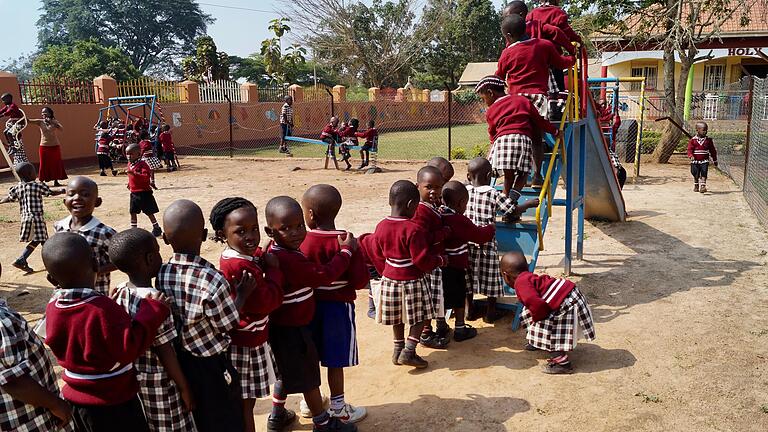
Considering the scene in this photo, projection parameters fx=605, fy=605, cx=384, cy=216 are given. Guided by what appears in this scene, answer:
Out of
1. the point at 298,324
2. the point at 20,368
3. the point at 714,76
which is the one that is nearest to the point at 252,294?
the point at 298,324

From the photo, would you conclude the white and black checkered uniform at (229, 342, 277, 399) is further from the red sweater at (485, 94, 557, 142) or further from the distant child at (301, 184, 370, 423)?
the red sweater at (485, 94, 557, 142)

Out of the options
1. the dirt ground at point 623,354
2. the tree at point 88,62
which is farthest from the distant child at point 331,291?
the tree at point 88,62

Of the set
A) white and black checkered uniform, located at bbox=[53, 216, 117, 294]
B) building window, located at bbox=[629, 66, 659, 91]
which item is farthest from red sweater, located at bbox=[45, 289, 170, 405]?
building window, located at bbox=[629, 66, 659, 91]

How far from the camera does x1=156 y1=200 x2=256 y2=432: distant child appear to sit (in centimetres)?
268

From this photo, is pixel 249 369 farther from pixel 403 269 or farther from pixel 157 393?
pixel 403 269

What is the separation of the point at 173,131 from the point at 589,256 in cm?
1699

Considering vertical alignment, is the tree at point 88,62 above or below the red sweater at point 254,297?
above

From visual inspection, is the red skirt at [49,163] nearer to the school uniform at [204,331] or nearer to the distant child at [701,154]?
the school uniform at [204,331]

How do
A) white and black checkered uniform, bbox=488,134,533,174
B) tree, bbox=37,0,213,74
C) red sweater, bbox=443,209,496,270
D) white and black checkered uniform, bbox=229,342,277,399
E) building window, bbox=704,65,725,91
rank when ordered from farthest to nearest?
1. tree, bbox=37,0,213,74
2. building window, bbox=704,65,725,91
3. white and black checkered uniform, bbox=488,134,533,174
4. red sweater, bbox=443,209,496,270
5. white and black checkered uniform, bbox=229,342,277,399

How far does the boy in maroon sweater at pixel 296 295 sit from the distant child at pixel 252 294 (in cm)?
11

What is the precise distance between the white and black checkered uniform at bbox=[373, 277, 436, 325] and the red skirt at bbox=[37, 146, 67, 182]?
10.2 m

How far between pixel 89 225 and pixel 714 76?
1197 inches

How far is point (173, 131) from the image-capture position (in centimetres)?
2088

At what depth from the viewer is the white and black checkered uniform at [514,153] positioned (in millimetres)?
5164
